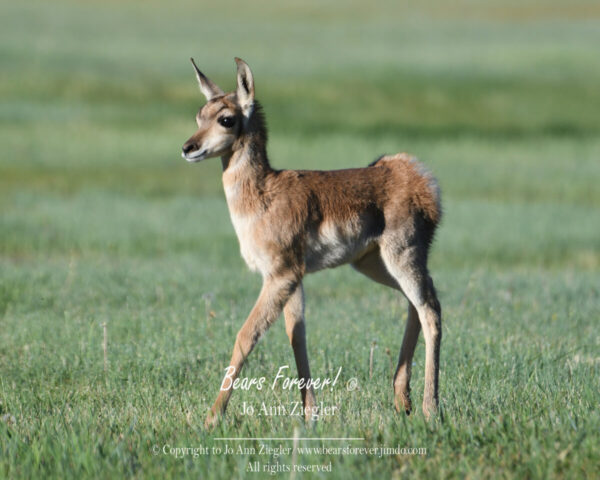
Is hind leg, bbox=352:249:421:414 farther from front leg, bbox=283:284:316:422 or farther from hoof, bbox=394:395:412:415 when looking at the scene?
front leg, bbox=283:284:316:422

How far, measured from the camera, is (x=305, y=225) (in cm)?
670

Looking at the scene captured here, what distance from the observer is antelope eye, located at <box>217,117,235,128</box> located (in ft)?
21.7

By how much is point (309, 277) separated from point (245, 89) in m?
6.82

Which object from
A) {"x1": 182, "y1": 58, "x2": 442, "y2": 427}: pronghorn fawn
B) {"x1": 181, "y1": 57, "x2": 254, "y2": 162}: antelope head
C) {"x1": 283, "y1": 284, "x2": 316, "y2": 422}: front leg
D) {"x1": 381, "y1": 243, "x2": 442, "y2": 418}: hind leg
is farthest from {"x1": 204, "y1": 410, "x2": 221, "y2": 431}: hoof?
{"x1": 181, "y1": 57, "x2": 254, "y2": 162}: antelope head

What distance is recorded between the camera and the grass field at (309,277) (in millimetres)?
5723

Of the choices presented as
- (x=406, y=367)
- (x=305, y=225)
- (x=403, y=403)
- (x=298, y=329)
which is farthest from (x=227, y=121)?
(x=403, y=403)

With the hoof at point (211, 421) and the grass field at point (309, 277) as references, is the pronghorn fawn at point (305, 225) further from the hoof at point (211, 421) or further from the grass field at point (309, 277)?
the grass field at point (309, 277)

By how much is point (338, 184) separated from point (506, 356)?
91.5 inches

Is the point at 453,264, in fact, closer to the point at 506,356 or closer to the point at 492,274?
the point at 492,274

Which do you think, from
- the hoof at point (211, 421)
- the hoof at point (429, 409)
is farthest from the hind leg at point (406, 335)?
the hoof at point (211, 421)

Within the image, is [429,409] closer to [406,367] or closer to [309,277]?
[406,367]

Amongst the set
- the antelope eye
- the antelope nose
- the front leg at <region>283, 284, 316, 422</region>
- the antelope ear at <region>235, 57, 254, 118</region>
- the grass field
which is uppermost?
the antelope ear at <region>235, 57, 254, 118</region>

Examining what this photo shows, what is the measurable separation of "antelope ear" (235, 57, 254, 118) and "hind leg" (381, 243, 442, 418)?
4.53 ft

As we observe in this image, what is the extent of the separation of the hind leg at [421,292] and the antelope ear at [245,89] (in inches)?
54.4
